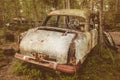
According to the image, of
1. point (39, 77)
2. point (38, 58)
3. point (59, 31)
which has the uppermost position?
point (59, 31)

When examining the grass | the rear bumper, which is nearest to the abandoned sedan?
the rear bumper

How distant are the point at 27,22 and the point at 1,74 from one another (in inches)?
447

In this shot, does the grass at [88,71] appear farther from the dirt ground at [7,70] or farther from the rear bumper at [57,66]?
the rear bumper at [57,66]

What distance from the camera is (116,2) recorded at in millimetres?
19891

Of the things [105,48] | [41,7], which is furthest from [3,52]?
[41,7]

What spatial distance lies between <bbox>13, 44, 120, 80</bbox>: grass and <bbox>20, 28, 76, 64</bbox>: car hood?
68 centimetres

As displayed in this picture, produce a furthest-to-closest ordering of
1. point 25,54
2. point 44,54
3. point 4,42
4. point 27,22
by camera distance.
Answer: point 27,22 < point 4,42 < point 25,54 < point 44,54

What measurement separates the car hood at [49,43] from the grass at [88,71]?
681mm

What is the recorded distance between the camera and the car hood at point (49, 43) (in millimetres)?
5486

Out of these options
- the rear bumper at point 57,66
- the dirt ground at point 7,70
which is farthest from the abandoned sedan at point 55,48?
the dirt ground at point 7,70

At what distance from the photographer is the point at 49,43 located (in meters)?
5.72

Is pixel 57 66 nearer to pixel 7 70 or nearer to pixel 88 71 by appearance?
pixel 88 71

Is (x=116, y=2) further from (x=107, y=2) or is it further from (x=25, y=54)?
(x=25, y=54)

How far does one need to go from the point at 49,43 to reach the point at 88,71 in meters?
1.84
